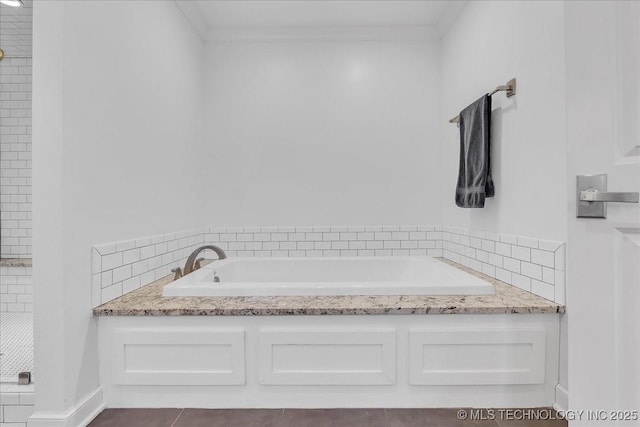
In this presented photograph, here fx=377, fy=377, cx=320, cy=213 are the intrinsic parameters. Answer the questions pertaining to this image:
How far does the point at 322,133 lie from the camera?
3078 mm

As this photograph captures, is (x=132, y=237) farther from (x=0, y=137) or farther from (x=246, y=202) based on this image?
(x=0, y=137)

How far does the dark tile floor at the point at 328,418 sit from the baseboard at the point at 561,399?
0.03 metres

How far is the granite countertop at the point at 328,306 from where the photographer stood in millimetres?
1655

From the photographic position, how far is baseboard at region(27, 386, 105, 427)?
1487mm

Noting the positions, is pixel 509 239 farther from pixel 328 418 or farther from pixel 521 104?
pixel 328 418

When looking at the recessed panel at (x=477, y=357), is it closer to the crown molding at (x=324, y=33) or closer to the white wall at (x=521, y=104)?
the white wall at (x=521, y=104)

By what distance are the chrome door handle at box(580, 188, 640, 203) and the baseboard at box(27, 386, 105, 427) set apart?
192 cm

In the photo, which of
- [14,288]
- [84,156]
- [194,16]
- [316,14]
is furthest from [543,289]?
[14,288]

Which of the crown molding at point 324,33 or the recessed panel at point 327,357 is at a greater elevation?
the crown molding at point 324,33

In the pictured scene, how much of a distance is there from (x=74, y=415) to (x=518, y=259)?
84.9 inches

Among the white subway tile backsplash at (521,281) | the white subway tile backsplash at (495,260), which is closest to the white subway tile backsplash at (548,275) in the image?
the white subway tile backsplash at (521,281)

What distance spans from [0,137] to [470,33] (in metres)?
3.37

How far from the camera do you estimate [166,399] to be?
5.60ft

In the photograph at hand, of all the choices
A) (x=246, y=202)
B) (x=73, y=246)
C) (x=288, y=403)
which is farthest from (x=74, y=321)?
(x=246, y=202)
